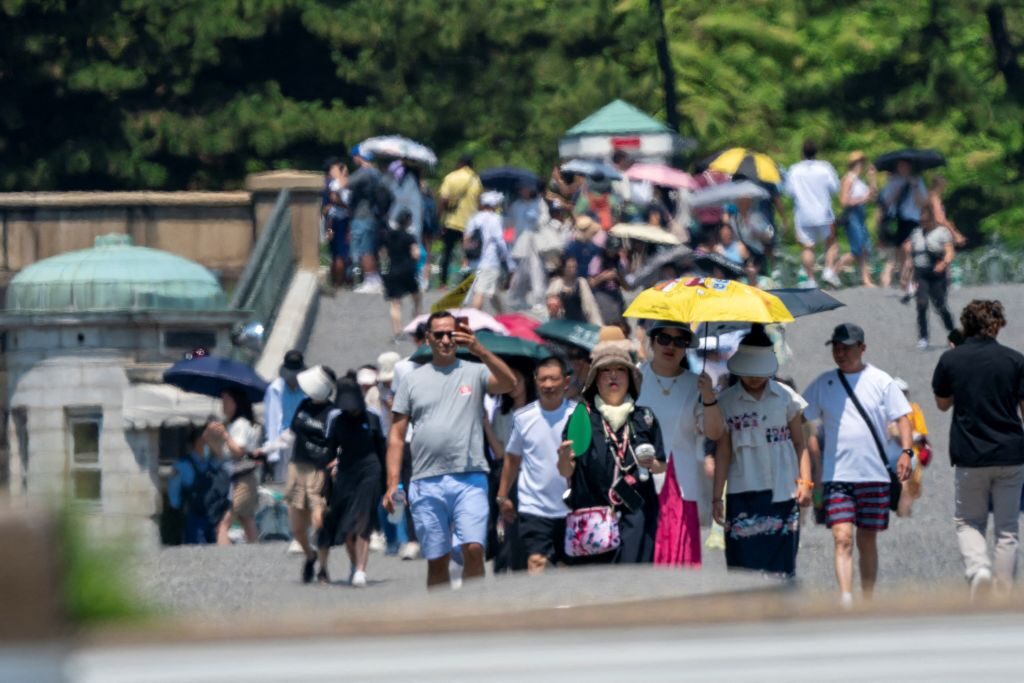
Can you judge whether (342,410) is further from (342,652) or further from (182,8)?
(182,8)

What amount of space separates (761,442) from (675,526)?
26.9 inches

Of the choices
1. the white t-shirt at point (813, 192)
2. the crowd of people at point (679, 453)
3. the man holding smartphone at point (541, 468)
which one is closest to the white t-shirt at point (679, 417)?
the crowd of people at point (679, 453)

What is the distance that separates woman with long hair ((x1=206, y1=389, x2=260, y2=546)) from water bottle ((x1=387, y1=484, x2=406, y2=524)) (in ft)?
4.19

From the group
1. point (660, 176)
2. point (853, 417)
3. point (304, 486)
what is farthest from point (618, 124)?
point (853, 417)

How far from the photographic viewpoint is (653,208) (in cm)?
2277

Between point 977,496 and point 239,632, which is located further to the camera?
point 977,496

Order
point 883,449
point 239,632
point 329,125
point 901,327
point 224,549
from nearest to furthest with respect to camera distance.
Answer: point 239,632, point 883,449, point 224,549, point 901,327, point 329,125

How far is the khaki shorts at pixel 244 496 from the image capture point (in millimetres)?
15820

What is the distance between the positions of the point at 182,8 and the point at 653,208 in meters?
14.3

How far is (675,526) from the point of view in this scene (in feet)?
31.3

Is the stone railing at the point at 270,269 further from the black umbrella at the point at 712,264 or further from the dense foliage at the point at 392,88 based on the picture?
the dense foliage at the point at 392,88

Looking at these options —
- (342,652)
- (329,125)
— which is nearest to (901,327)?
(329,125)

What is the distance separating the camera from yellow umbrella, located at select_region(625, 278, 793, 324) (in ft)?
36.9

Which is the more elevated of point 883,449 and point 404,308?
point 404,308
